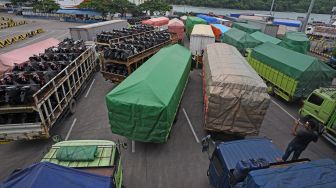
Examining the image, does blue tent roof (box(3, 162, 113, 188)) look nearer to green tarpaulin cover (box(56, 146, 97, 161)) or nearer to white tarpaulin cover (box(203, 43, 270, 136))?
green tarpaulin cover (box(56, 146, 97, 161))

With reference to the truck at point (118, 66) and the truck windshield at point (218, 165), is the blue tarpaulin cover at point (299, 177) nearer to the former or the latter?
the truck windshield at point (218, 165)

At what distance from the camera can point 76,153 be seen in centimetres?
555

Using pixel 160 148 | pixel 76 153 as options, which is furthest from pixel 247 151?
pixel 76 153

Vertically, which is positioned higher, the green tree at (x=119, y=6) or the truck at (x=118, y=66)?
the green tree at (x=119, y=6)

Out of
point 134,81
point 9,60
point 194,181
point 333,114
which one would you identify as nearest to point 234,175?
point 194,181

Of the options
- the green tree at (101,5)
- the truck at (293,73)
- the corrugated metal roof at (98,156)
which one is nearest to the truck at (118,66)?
the corrugated metal roof at (98,156)

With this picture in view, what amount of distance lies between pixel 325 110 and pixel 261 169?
26.0 ft

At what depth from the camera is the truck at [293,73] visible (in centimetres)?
1188

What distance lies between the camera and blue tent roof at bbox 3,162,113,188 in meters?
3.76

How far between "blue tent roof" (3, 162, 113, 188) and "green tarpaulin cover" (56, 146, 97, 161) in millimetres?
1300

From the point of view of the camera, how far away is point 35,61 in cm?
1248

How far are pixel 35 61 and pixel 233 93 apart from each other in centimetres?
1184

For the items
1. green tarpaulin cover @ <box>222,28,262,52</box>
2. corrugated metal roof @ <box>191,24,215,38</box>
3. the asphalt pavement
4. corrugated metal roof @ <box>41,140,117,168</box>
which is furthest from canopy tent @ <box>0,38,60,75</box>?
green tarpaulin cover @ <box>222,28,262,52</box>

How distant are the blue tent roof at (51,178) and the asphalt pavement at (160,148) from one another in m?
3.50
